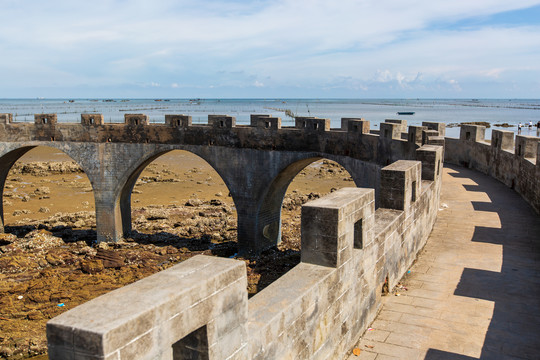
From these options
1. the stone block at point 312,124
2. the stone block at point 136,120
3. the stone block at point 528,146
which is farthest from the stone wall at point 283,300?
the stone block at point 136,120

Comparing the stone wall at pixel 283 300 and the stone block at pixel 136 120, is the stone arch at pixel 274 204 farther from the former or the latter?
the stone wall at pixel 283 300

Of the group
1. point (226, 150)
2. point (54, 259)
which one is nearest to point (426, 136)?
point (226, 150)

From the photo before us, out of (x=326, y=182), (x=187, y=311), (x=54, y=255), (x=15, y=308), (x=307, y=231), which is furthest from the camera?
(x=326, y=182)

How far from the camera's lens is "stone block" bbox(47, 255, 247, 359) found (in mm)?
2727

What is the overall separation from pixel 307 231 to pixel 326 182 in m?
22.6

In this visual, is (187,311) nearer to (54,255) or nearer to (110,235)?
(54,255)

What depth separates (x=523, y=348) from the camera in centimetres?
608

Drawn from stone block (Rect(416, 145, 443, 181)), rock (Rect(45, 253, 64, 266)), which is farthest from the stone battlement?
rock (Rect(45, 253, 64, 266))

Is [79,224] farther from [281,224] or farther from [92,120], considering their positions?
[281,224]

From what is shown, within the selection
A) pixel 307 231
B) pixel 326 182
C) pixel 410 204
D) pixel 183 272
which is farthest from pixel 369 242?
pixel 326 182

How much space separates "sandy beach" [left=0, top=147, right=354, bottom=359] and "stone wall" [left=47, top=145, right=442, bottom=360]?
5.65 m

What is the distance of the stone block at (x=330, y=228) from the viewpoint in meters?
5.67

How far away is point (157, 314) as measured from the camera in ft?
9.93

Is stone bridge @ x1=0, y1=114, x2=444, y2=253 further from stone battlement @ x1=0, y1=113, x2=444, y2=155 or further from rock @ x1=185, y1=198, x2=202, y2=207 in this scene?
rock @ x1=185, y1=198, x2=202, y2=207
